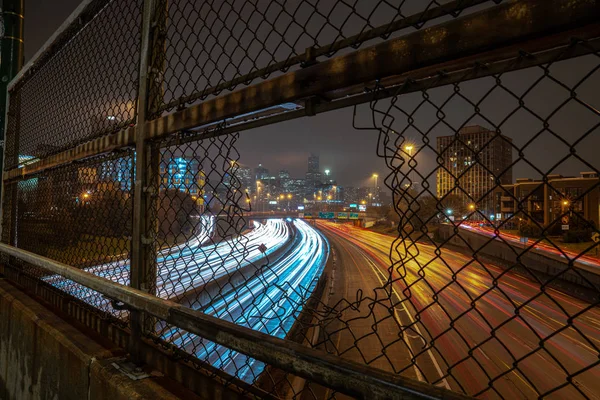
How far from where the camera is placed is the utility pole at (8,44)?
5324mm

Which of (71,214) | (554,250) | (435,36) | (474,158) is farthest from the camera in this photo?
(554,250)

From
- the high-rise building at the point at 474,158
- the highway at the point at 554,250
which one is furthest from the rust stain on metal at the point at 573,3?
the highway at the point at 554,250

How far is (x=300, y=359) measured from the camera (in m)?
1.42

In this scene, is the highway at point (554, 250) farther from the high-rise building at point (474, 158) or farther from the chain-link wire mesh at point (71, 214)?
the chain-link wire mesh at point (71, 214)

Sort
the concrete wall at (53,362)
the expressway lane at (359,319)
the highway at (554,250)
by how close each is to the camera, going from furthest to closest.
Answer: the concrete wall at (53,362)
the expressway lane at (359,319)
the highway at (554,250)

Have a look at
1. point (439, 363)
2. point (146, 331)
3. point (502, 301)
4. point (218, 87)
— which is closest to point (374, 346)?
Result: point (439, 363)

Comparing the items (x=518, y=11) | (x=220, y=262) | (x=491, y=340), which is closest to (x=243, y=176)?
(x=220, y=262)

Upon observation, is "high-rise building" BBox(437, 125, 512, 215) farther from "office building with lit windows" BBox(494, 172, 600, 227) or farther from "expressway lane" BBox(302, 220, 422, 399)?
"expressway lane" BBox(302, 220, 422, 399)

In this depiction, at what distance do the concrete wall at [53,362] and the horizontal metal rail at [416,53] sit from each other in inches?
75.4

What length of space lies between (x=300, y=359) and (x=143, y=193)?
1.92m

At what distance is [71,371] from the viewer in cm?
256


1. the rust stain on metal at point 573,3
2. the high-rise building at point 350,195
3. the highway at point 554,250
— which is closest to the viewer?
the rust stain on metal at point 573,3

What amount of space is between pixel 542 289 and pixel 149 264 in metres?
2.65

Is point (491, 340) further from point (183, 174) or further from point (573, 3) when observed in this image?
point (573, 3)
